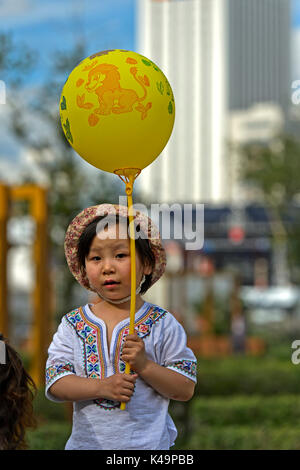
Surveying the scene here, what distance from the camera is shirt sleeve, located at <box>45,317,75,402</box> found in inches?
94.0

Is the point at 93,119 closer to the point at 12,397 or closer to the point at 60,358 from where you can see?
the point at 60,358

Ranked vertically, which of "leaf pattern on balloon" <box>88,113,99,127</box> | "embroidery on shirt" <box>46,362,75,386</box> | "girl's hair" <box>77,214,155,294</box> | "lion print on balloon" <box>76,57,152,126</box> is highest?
"lion print on balloon" <box>76,57,152,126</box>

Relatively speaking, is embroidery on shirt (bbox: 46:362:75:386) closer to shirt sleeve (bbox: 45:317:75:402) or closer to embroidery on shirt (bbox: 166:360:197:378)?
shirt sleeve (bbox: 45:317:75:402)

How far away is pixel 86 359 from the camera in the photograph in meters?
2.40

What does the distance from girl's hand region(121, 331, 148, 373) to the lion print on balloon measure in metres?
0.77

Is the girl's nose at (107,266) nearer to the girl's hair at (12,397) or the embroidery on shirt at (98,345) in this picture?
the embroidery on shirt at (98,345)

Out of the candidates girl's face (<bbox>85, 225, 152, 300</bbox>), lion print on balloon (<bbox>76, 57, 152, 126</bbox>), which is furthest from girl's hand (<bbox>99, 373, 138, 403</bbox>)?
lion print on balloon (<bbox>76, 57, 152, 126</bbox>)

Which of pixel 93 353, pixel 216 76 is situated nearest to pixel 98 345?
pixel 93 353

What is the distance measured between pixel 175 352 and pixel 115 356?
209 mm

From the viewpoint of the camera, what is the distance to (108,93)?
2420 millimetres

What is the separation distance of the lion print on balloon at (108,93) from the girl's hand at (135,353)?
77cm
